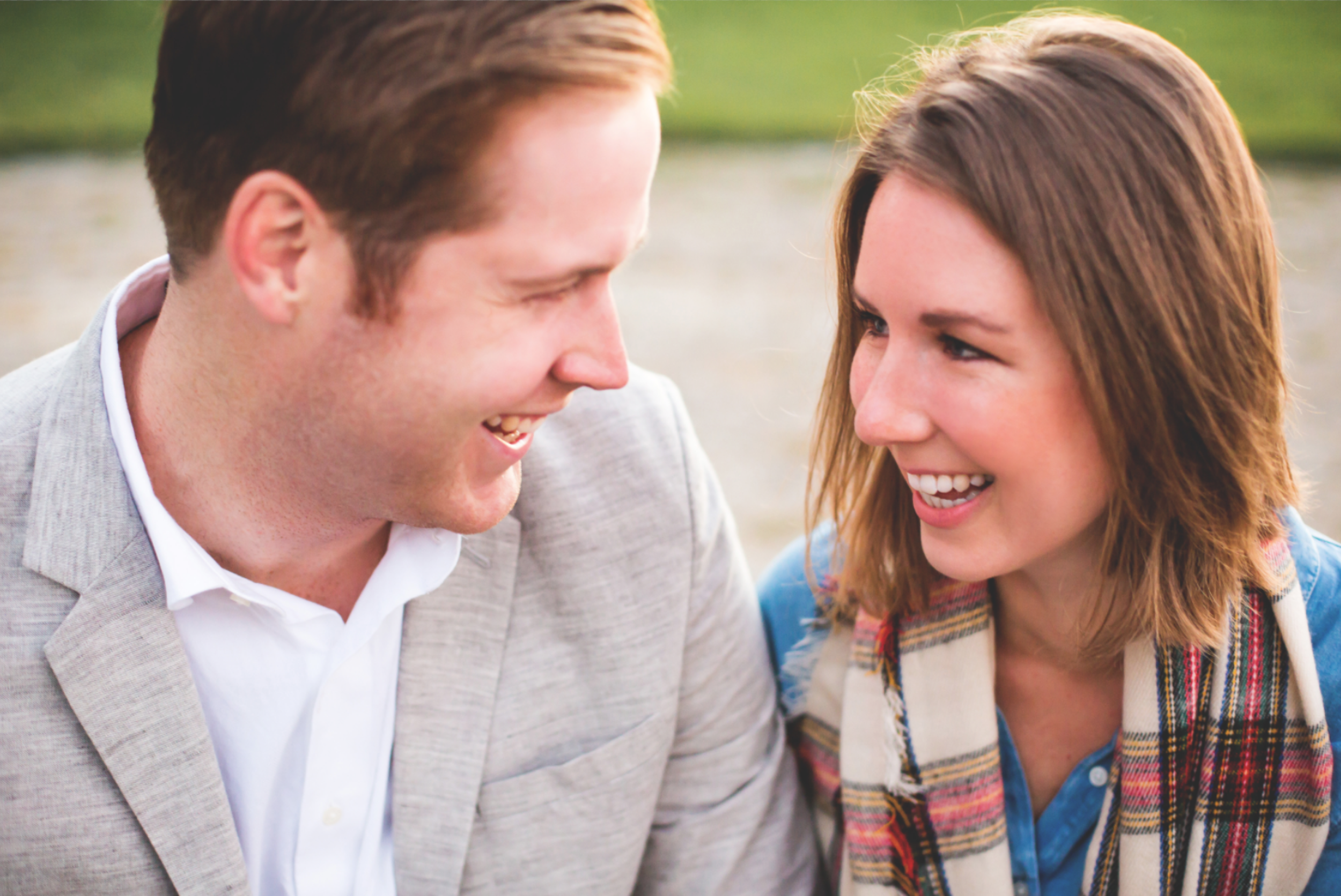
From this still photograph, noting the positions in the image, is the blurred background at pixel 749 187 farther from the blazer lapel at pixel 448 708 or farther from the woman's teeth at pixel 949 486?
the blazer lapel at pixel 448 708

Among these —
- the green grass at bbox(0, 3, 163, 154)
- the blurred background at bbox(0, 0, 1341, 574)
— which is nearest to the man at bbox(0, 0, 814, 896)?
the blurred background at bbox(0, 0, 1341, 574)

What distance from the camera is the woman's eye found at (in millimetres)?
1587

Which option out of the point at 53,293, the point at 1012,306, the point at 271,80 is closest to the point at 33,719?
the point at 271,80

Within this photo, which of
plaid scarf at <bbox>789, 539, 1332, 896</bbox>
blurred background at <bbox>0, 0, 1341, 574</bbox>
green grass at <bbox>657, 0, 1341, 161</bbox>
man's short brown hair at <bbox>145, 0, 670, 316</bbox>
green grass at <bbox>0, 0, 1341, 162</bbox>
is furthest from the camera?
green grass at <bbox>0, 0, 1341, 162</bbox>

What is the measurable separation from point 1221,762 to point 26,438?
6.29ft

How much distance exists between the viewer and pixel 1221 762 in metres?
1.75

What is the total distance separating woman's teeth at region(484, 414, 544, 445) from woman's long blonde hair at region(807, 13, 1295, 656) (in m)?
Result: 0.68

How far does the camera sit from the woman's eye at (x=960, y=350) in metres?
1.59

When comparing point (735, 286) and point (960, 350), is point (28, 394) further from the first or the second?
point (735, 286)

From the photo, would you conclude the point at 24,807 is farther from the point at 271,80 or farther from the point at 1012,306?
the point at 1012,306

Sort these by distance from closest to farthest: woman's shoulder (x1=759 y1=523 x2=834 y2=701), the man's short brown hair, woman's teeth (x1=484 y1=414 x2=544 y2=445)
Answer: the man's short brown hair → woman's teeth (x1=484 y1=414 x2=544 y2=445) → woman's shoulder (x1=759 y1=523 x2=834 y2=701)

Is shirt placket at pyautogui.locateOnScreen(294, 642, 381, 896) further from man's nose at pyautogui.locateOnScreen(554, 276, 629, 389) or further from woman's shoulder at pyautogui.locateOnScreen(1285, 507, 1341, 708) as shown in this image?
woman's shoulder at pyautogui.locateOnScreen(1285, 507, 1341, 708)

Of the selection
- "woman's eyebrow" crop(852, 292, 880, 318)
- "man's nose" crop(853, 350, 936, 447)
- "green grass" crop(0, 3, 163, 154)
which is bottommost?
"green grass" crop(0, 3, 163, 154)

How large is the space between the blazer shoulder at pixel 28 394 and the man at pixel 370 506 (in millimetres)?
11
